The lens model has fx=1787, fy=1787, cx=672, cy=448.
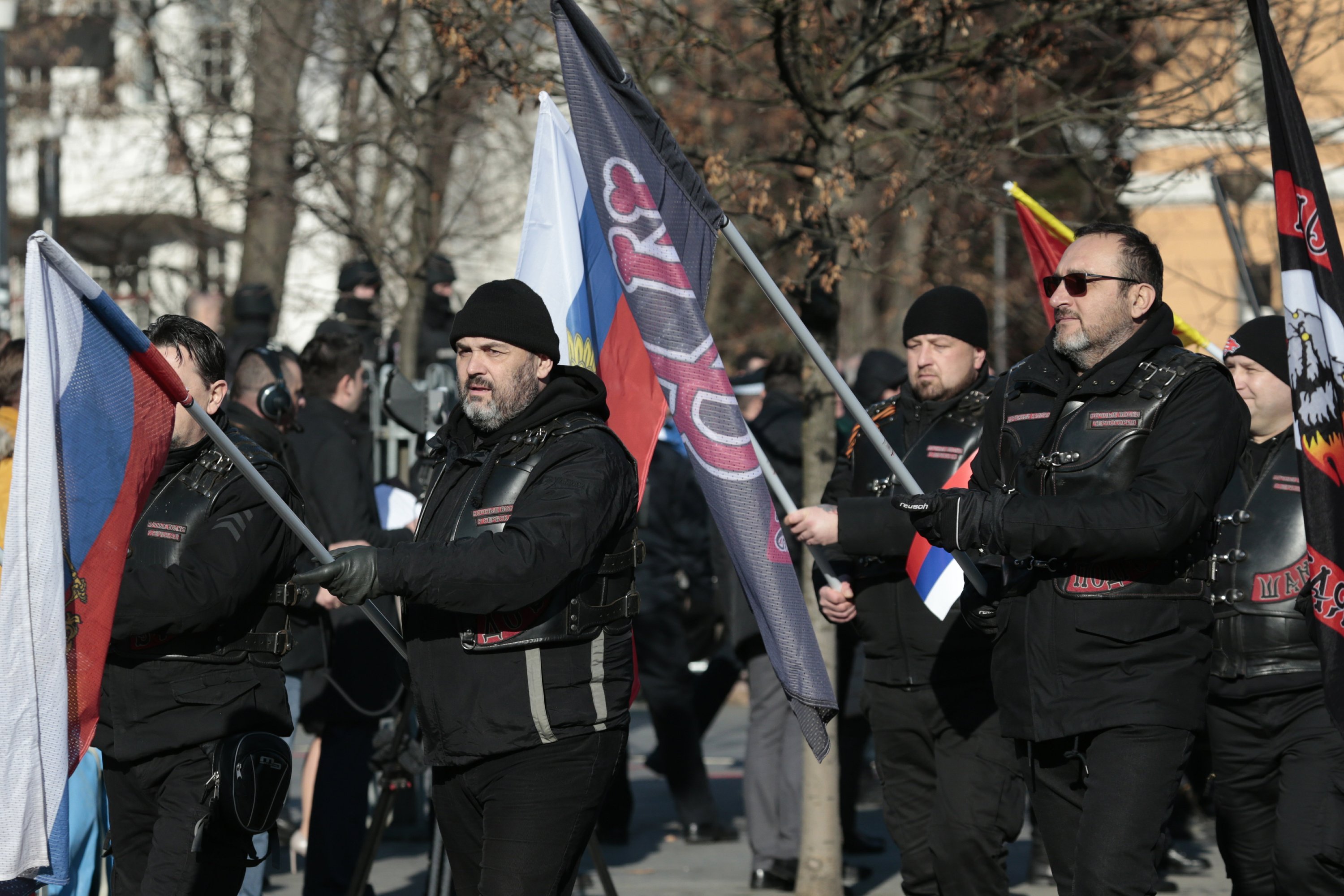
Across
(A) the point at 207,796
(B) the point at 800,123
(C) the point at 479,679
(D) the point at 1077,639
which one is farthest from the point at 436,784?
(B) the point at 800,123

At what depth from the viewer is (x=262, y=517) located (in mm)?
4969

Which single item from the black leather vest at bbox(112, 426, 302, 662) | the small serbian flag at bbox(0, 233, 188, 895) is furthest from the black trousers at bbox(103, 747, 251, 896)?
the small serbian flag at bbox(0, 233, 188, 895)

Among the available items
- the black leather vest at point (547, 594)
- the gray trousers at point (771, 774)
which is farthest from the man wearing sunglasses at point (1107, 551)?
the gray trousers at point (771, 774)

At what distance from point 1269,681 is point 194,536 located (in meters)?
3.30

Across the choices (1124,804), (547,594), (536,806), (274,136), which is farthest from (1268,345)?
(274,136)

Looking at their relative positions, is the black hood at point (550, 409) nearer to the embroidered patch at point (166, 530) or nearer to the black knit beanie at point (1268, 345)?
the embroidered patch at point (166, 530)

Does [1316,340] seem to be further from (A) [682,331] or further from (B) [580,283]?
(B) [580,283]

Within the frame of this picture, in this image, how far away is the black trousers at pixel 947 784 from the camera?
582cm

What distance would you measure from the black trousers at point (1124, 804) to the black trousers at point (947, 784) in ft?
3.86

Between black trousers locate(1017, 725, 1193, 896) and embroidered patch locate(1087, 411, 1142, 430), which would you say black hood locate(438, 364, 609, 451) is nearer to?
embroidered patch locate(1087, 411, 1142, 430)

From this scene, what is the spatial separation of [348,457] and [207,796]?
103 inches

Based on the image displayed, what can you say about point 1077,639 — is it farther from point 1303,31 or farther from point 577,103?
point 1303,31

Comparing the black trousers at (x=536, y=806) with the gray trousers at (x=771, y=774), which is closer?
the black trousers at (x=536, y=806)

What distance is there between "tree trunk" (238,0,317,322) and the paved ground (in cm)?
434
